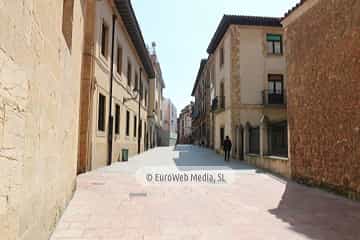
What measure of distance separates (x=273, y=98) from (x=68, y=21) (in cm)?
1565

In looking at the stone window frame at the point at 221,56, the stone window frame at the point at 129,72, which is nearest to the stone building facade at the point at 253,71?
the stone window frame at the point at 221,56

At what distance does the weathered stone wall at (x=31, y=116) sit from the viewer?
195 cm

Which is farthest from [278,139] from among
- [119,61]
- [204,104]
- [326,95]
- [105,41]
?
[204,104]

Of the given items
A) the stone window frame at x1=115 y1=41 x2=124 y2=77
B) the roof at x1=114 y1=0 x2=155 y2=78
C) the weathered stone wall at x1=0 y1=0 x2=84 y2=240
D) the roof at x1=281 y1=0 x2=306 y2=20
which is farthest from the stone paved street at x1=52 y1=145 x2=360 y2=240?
the roof at x1=114 y1=0 x2=155 y2=78

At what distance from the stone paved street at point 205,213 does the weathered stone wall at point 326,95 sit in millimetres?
670

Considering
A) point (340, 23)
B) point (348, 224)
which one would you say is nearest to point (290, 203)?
point (348, 224)

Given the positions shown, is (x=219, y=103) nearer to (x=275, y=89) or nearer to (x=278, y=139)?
(x=275, y=89)

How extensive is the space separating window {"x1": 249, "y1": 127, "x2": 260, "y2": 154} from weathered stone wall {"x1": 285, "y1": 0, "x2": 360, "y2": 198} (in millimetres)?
4835

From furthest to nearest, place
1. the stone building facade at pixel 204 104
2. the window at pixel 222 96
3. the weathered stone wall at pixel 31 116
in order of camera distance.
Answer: the stone building facade at pixel 204 104, the window at pixel 222 96, the weathered stone wall at pixel 31 116

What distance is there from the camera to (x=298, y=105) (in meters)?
8.57

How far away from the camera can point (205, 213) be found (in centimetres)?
496

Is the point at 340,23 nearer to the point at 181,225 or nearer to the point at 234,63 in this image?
the point at 181,225

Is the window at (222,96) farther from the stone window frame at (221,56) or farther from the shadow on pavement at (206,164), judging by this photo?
the shadow on pavement at (206,164)

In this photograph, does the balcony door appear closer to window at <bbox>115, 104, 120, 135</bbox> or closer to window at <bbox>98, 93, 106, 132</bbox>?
window at <bbox>115, 104, 120, 135</bbox>
